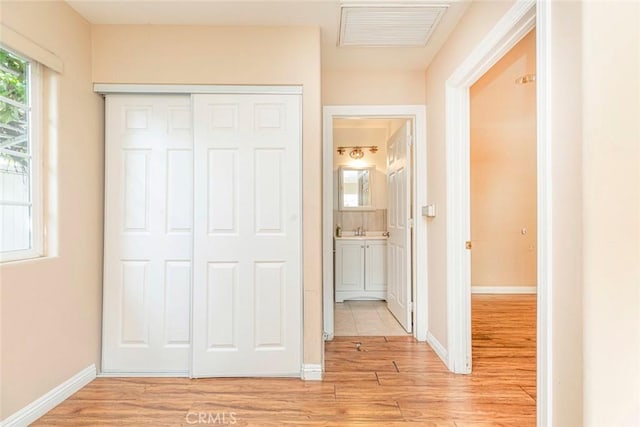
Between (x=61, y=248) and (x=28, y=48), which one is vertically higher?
(x=28, y=48)

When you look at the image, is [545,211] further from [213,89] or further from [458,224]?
[213,89]

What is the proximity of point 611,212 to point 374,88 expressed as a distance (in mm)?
2405

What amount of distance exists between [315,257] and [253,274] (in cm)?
46

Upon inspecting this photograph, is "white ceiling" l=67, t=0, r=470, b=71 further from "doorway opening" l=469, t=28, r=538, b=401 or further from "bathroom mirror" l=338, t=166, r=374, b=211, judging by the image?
"doorway opening" l=469, t=28, r=538, b=401

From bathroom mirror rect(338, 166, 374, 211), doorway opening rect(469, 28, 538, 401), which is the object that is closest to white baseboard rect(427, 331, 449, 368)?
doorway opening rect(469, 28, 538, 401)

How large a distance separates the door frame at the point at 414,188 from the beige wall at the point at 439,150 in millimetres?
79

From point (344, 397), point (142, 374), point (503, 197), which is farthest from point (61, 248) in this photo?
point (503, 197)

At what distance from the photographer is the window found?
188cm

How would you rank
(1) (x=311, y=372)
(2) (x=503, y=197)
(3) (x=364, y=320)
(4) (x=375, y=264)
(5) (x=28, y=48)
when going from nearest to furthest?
1. (5) (x=28, y=48)
2. (1) (x=311, y=372)
3. (3) (x=364, y=320)
4. (4) (x=375, y=264)
5. (2) (x=503, y=197)

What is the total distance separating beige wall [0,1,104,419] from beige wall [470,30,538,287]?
464 cm

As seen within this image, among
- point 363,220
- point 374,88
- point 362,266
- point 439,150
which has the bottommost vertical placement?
point 362,266

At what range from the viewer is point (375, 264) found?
4.66 metres

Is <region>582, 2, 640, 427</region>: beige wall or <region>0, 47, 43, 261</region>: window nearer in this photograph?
<region>582, 2, 640, 427</region>: beige wall

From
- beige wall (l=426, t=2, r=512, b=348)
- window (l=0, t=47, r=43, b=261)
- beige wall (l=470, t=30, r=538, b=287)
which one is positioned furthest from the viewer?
beige wall (l=470, t=30, r=538, b=287)
